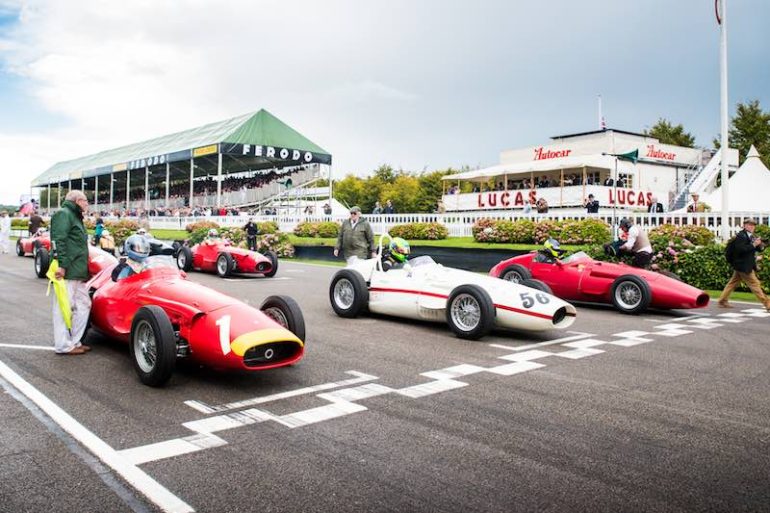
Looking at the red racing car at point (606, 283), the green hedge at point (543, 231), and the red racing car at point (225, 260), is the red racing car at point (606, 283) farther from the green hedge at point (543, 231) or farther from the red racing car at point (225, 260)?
the green hedge at point (543, 231)

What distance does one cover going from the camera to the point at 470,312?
8.12m

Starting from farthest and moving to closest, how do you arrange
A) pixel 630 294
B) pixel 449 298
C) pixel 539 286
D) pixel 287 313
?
pixel 630 294
pixel 539 286
pixel 449 298
pixel 287 313

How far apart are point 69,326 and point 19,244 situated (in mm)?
19236

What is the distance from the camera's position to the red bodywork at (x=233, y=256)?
1617 cm

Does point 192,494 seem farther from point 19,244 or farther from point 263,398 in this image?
point 19,244

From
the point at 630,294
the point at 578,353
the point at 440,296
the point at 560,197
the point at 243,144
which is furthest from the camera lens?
the point at 243,144

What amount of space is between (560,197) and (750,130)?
24.5 m

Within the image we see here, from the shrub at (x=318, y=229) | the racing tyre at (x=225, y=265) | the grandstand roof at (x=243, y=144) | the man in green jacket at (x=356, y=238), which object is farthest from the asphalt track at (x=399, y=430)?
the grandstand roof at (x=243, y=144)

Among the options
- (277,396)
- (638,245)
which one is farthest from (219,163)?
(277,396)

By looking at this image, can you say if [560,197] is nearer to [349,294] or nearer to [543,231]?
[543,231]

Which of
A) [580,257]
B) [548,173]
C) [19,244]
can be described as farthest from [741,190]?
[19,244]

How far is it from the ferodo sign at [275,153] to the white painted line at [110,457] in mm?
31885

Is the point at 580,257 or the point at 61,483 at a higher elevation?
the point at 580,257

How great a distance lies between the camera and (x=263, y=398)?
5.25m
